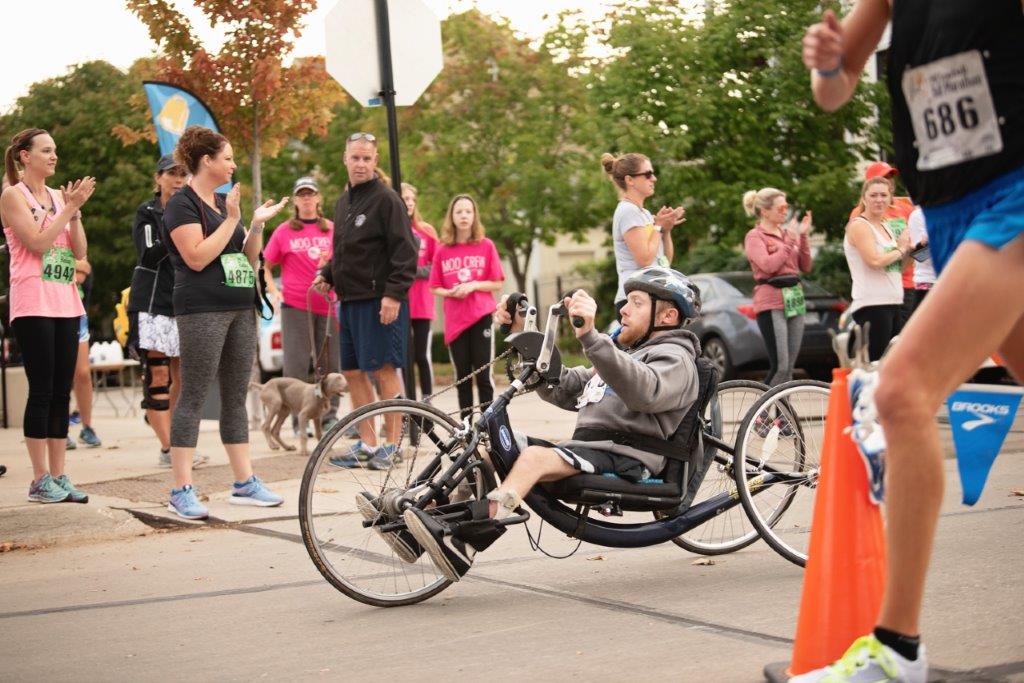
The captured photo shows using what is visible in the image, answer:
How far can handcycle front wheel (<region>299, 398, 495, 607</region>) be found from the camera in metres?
4.87

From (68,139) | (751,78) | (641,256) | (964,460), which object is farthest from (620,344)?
(68,139)

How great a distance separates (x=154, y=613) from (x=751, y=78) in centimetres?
1651

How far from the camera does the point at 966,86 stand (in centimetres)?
322

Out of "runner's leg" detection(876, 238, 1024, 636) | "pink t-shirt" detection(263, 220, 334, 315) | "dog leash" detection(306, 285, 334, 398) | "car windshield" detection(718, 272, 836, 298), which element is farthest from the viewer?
"car windshield" detection(718, 272, 836, 298)

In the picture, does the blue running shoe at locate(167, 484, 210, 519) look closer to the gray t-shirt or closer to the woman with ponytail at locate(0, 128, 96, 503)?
the woman with ponytail at locate(0, 128, 96, 503)

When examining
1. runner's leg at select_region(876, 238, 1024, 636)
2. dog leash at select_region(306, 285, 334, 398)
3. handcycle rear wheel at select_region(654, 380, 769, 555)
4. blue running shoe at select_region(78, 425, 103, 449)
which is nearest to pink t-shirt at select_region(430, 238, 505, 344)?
dog leash at select_region(306, 285, 334, 398)

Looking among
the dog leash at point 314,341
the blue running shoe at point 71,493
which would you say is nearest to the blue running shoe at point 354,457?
the blue running shoe at point 71,493

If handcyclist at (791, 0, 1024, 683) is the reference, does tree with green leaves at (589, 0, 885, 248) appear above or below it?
above

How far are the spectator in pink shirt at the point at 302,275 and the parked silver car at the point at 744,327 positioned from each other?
5905 mm

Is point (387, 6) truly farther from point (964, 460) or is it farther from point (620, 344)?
point (964, 460)

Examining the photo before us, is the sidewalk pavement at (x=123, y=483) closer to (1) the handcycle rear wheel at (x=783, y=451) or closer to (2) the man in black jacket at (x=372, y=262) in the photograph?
(2) the man in black jacket at (x=372, y=262)

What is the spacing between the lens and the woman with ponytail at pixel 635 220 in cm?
824

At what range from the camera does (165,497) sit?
769cm

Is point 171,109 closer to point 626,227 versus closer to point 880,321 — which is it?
point 626,227
